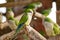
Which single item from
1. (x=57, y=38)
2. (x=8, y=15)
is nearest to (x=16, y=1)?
(x=8, y=15)

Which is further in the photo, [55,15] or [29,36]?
[55,15]

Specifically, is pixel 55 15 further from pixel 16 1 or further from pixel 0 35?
pixel 0 35

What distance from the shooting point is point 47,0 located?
3.12ft

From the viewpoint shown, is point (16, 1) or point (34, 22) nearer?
point (34, 22)

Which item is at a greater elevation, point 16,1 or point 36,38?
point 16,1

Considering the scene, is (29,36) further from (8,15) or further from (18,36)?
(8,15)

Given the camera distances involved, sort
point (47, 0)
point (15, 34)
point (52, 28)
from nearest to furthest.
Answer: point (15, 34) → point (52, 28) → point (47, 0)

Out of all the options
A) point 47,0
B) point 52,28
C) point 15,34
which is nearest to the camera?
point 15,34

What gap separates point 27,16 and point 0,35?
0.75 feet

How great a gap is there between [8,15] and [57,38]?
0.32 meters

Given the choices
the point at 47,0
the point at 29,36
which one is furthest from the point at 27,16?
the point at 47,0

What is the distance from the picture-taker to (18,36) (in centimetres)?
69

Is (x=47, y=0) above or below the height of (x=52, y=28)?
above

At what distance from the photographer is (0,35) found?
0.80m
